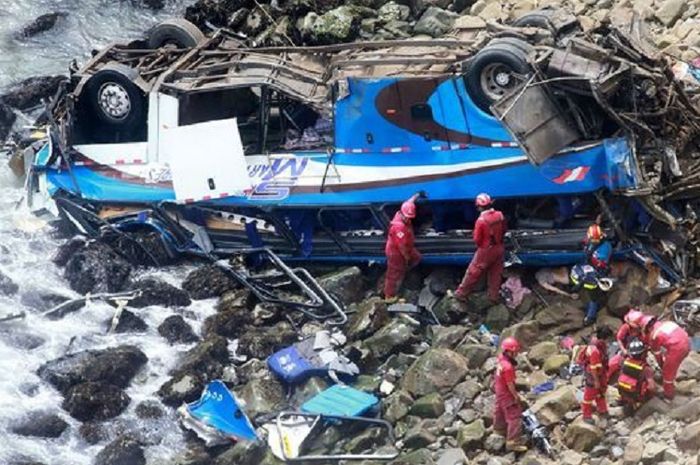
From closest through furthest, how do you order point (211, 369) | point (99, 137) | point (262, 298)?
point (211, 369) → point (262, 298) → point (99, 137)

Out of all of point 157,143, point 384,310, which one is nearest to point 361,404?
point 384,310

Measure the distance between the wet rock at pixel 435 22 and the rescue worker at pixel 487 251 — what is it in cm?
547

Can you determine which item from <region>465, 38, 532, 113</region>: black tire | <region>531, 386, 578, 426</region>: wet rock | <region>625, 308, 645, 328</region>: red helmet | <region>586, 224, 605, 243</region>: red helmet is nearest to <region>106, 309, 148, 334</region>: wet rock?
<region>465, 38, 532, 113</region>: black tire

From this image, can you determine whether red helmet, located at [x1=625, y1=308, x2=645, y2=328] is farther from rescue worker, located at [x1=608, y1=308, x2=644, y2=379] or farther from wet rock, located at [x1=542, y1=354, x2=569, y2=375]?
wet rock, located at [x1=542, y1=354, x2=569, y2=375]

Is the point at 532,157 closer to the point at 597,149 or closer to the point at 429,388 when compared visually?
the point at 597,149

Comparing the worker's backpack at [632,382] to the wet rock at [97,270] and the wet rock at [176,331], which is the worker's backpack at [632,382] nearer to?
the wet rock at [176,331]

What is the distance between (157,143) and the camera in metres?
12.6

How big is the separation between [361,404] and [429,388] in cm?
61

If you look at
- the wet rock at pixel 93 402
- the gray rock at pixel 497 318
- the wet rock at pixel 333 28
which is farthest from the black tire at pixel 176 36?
the gray rock at pixel 497 318

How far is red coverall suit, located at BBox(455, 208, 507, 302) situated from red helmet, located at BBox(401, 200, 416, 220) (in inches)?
24.1

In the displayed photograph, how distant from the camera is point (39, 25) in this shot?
19.0 metres

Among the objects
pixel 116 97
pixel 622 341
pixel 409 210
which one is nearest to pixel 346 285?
pixel 409 210

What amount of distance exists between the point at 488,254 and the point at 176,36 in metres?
5.16

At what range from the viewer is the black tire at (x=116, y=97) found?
12820 millimetres
